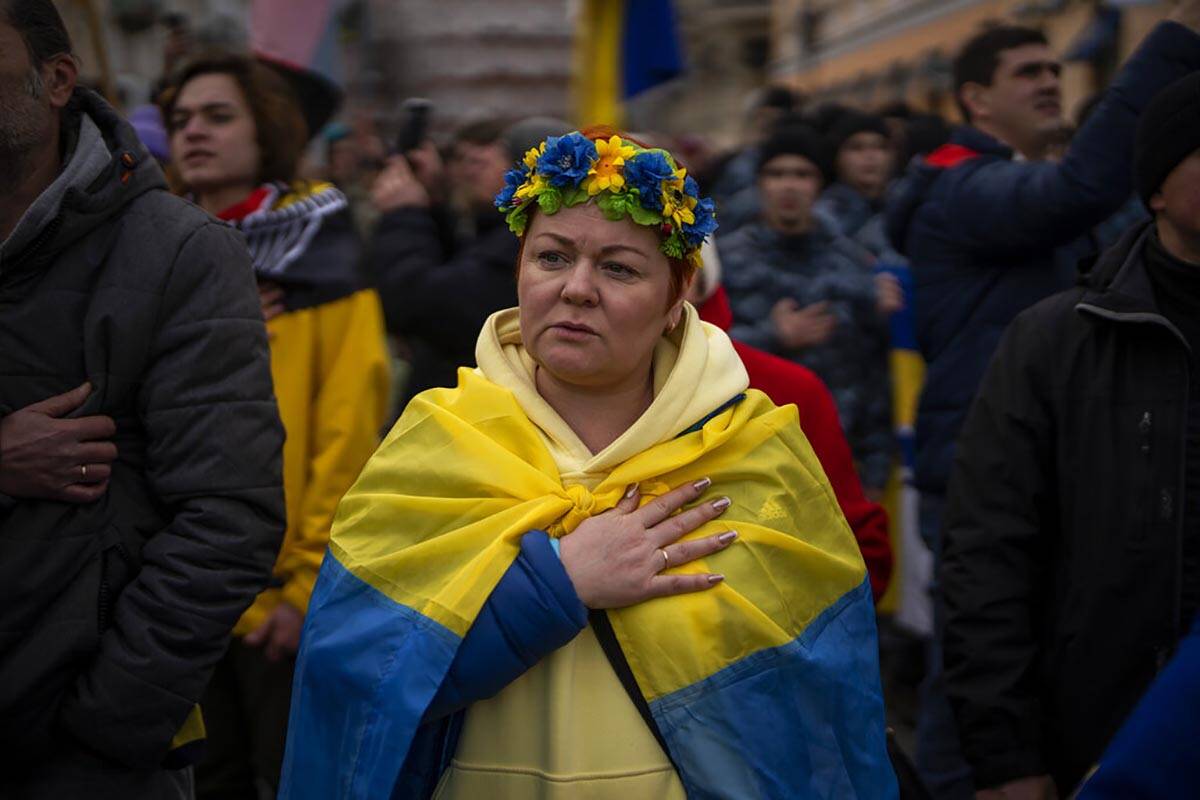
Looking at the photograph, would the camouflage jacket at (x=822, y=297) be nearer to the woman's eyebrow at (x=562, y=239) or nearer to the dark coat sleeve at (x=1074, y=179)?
the dark coat sleeve at (x=1074, y=179)

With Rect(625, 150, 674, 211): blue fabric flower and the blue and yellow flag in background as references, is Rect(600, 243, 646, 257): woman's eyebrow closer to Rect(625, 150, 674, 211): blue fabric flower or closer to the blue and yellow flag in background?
Rect(625, 150, 674, 211): blue fabric flower

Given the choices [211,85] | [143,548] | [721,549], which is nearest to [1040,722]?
[721,549]

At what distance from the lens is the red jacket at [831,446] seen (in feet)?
12.8

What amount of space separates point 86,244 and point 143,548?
0.61m

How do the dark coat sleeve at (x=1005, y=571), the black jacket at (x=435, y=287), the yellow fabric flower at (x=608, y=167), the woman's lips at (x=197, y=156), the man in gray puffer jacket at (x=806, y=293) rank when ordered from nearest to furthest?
the yellow fabric flower at (x=608, y=167) < the dark coat sleeve at (x=1005, y=571) < the woman's lips at (x=197, y=156) < the black jacket at (x=435, y=287) < the man in gray puffer jacket at (x=806, y=293)

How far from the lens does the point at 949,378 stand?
498 cm

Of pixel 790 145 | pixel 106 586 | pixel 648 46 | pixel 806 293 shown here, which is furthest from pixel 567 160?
pixel 648 46

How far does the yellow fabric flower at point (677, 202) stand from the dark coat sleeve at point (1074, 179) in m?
1.68

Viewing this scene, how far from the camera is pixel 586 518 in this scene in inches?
113

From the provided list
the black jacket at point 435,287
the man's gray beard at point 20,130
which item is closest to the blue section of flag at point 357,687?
the man's gray beard at point 20,130

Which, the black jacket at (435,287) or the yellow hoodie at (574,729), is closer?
the yellow hoodie at (574,729)

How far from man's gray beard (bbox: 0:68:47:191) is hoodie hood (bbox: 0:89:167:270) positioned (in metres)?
0.08

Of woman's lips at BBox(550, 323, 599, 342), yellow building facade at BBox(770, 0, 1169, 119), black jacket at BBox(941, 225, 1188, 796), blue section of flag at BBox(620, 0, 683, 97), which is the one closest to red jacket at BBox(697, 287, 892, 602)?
black jacket at BBox(941, 225, 1188, 796)

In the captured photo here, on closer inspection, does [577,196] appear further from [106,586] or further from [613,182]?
[106,586]
